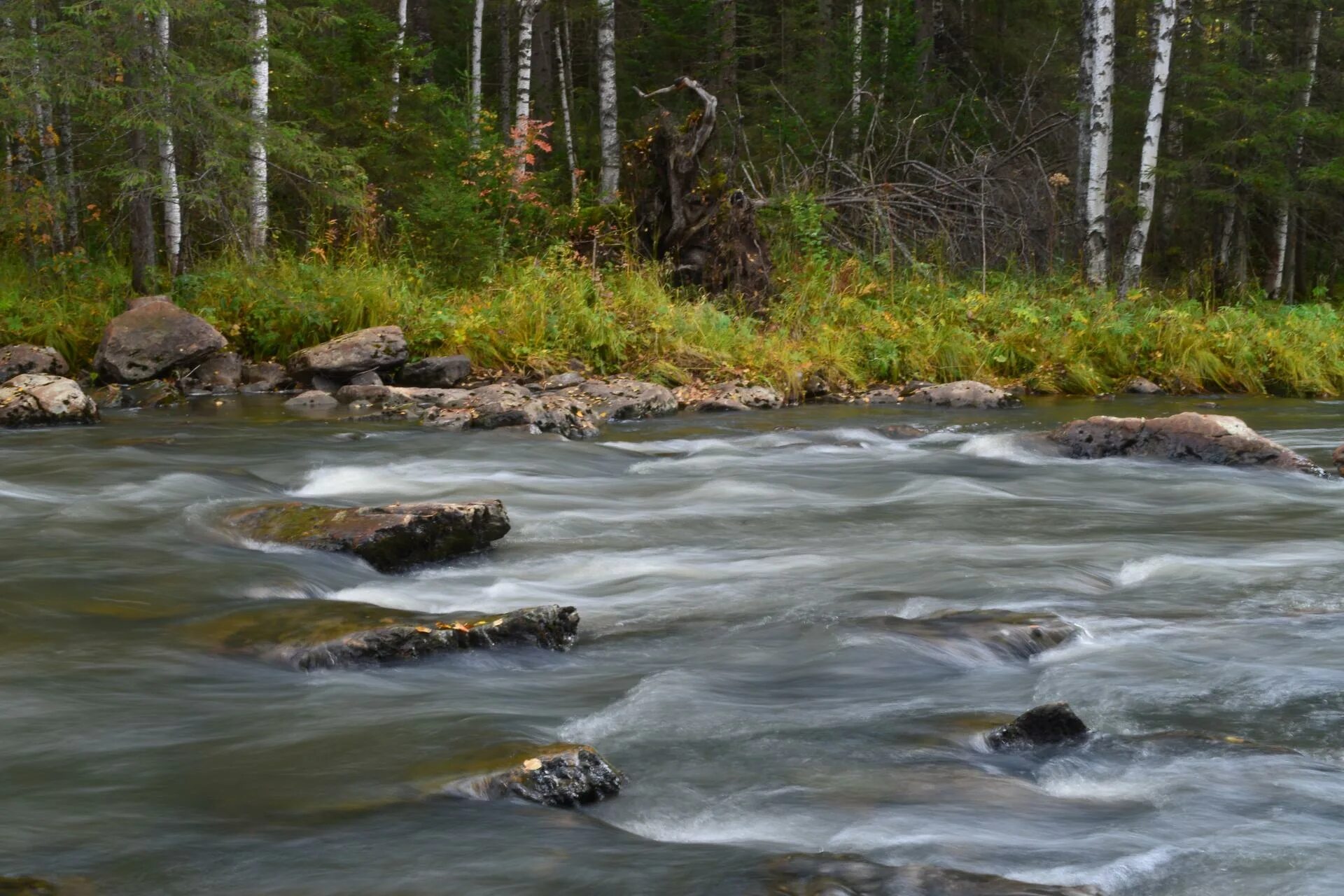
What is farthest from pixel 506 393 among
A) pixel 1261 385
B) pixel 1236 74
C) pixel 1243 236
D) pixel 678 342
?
pixel 1243 236

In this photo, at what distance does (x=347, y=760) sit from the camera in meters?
4.05

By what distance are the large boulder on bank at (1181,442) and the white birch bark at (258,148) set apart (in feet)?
28.0

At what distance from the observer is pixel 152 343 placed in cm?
1252

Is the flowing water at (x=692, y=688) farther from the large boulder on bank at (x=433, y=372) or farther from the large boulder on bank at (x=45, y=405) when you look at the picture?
the large boulder on bank at (x=433, y=372)

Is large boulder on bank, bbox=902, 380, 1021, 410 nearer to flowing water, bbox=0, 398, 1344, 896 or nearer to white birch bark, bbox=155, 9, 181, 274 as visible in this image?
flowing water, bbox=0, 398, 1344, 896

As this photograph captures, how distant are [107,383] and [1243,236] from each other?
1806cm

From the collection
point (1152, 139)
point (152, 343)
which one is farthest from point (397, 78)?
point (1152, 139)

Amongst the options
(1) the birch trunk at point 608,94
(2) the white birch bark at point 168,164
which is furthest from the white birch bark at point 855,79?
(2) the white birch bark at point 168,164

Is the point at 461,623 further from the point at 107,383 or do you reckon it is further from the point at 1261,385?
the point at 1261,385

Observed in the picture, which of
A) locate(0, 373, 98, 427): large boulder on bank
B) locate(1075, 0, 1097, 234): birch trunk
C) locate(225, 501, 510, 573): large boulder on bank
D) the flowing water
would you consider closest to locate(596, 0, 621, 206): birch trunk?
locate(1075, 0, 1097, 234): birch trunk

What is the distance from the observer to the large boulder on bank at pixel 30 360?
12.2 meters

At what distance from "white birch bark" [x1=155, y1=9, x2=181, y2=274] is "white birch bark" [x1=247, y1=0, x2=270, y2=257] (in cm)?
74

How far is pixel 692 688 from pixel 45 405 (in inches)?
306

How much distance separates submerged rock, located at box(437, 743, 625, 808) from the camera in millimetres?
3650
